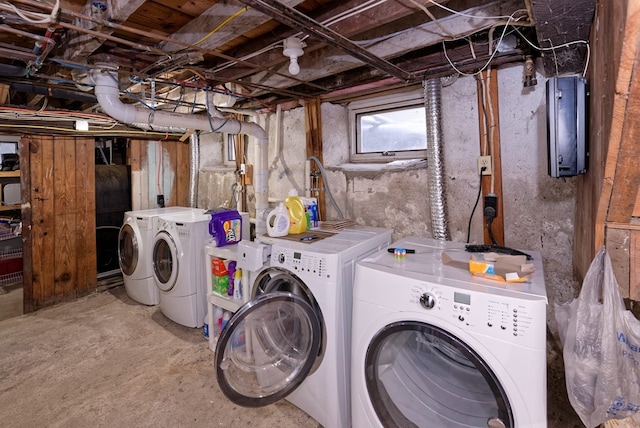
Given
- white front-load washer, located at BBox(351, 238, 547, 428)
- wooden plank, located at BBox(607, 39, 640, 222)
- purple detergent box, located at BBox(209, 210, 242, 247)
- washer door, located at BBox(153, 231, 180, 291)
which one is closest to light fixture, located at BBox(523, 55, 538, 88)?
white front-load washer, located at BBox(351, 238, 547, 428)

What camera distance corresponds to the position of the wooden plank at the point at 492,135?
6.07 ft

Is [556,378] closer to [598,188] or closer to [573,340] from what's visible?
[573,340]

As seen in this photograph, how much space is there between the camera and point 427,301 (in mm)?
1168

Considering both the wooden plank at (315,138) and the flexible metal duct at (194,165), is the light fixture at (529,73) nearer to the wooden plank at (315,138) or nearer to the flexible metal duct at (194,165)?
the wooden plank at (315,138)

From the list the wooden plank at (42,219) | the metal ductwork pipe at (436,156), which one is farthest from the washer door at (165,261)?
the metal ductwork pipe at (436,156)

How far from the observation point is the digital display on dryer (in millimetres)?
1104

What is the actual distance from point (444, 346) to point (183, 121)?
2327mm

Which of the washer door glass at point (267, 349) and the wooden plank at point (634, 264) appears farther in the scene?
the washer door glass at point (267, 349)

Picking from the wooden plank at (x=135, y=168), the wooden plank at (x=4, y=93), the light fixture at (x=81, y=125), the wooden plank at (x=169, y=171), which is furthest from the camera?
the wooden plank at (x=169, y=171)

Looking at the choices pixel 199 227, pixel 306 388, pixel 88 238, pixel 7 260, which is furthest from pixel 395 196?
pixel 7 260

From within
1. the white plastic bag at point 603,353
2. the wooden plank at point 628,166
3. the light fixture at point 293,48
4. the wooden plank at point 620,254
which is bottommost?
the white plastic bag at point 603,353

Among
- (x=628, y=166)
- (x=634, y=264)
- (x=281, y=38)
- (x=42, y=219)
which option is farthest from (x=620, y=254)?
(x=42, y=219)

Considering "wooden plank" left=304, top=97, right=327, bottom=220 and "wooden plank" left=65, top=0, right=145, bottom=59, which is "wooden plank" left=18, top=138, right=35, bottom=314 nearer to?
"wooden plank" left=65, top=0, right=145, bottom=59

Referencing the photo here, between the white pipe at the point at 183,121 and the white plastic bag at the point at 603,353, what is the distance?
169 centimetres
